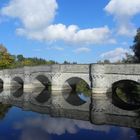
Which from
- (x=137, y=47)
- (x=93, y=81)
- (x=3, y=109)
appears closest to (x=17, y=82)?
(x=137, y=47)

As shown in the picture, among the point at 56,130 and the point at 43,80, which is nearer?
the point at 56,130

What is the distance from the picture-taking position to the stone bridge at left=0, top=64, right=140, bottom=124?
2638 cm

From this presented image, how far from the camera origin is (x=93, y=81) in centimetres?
3678

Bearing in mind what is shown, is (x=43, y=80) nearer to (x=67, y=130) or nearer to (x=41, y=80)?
(x=41, y=80)

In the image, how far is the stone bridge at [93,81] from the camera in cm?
2638

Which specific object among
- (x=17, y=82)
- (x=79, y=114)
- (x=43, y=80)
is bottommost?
(x=79, y=114)

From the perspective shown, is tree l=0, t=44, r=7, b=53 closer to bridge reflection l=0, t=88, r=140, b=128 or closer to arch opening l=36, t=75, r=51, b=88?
arch opening l=36, t=75, r=51, b=88

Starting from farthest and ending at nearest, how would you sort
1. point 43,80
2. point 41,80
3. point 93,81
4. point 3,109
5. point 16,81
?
point 16,81 < point 43,80 < point 41,80 < point 93,81 < point 3,109

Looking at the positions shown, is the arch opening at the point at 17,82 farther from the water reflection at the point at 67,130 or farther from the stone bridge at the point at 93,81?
the water reflection at the point at 67,130

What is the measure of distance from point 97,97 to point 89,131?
1444 centimetres

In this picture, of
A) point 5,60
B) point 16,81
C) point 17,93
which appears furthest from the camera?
point 5,60

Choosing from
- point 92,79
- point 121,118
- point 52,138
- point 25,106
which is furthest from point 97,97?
point 52,138

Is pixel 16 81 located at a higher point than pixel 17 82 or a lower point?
higher

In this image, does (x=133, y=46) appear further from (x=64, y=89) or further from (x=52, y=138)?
(x=52, y=138)
